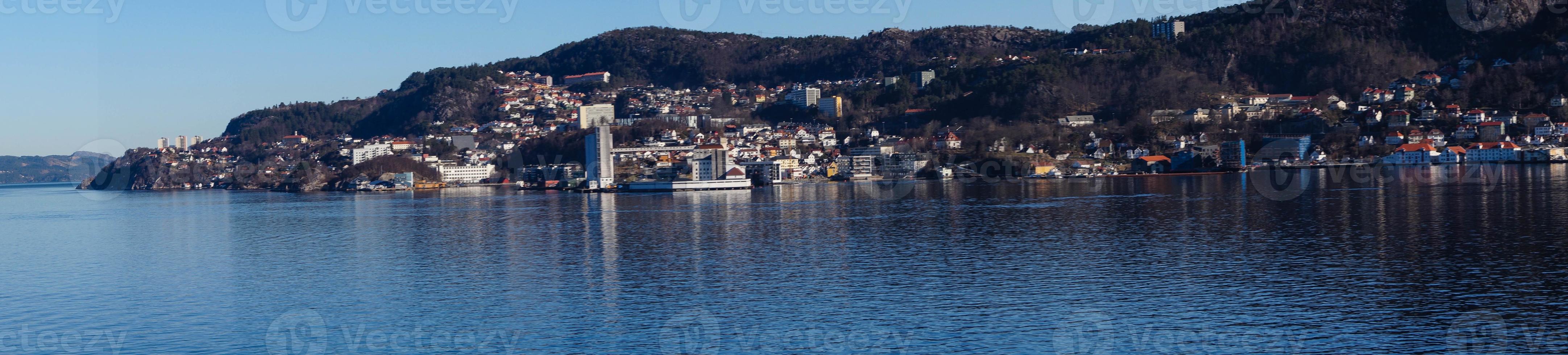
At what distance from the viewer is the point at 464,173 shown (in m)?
68.0

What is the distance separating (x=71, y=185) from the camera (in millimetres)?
101500

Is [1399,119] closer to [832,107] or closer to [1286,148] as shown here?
[1286,148]

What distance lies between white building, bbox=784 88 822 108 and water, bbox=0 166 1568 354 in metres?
60.2

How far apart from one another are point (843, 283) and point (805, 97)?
245 ft

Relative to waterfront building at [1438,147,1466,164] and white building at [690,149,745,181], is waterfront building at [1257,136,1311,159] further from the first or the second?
white building at [690,149,745,181]

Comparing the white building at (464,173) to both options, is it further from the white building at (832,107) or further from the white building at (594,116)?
the white building at (832,107)

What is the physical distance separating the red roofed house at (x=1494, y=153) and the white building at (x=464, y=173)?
5155cm

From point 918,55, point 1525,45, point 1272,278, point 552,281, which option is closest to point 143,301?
point 552,281

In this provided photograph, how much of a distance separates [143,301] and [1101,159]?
162ft

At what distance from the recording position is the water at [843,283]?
33.0 feet

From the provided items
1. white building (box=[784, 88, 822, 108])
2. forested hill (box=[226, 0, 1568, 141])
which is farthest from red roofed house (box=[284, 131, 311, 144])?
white building (box=[784, 88, 822, 108])

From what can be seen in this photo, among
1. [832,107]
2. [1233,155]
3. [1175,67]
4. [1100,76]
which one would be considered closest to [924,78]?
[832,107]

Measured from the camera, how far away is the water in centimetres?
1007

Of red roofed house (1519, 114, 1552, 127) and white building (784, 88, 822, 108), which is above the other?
white building (784, 88, 822, 108)
